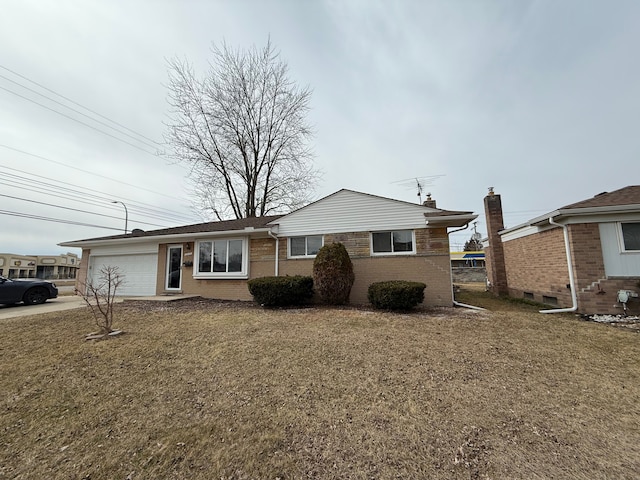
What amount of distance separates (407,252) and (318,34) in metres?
8.80

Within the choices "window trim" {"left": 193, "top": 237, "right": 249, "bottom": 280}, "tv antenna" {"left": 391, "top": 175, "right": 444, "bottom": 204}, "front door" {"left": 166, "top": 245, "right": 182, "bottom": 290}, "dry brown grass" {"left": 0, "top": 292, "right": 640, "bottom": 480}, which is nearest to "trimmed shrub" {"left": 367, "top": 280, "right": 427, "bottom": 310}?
"dry brown grass" {"left": 0, "top": 292, "right": 640, "bottom": 480}

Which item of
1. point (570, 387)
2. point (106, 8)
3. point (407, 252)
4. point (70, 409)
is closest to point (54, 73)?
point (106, 8)

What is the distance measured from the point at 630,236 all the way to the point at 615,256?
0.71 meters

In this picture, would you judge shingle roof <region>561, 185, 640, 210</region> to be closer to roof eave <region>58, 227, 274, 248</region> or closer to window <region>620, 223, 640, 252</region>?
window <region>620, 223, 640, 252</region>

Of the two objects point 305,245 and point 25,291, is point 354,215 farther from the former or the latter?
point 25,291

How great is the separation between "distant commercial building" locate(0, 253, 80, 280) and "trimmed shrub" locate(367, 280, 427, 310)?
63.3 m

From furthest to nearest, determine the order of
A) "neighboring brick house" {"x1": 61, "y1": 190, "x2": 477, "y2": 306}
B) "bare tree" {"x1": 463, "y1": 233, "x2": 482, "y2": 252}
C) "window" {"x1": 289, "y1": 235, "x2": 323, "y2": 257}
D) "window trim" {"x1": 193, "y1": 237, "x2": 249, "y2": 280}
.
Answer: "bare tree" {"x1": 463, "y1": 233, "x2": 482, "y2": 252} < "window trim" {"x1": 193, "y1": 237, "x2": 249, "y2": 280} < "window" {"x1": 289, "y1": 235, "x2": 323, "y2": 257} < "neighboring brick house" {"x1": 61, "y1": 190, "x2": 477, "y2": 306}

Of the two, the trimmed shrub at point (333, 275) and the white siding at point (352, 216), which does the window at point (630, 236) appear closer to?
the white siding at point (352, 216)

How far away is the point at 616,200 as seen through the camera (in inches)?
302

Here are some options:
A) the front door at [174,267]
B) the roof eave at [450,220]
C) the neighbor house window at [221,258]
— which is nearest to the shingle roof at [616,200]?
the roof eave at [450,220]

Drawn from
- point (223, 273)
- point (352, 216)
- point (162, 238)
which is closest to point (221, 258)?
point (223, 273)

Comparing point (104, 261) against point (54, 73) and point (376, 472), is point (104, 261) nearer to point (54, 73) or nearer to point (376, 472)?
point (54, 73)

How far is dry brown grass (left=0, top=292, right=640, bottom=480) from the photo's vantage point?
7.13 feet

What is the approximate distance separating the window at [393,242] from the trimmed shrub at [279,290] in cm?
285
